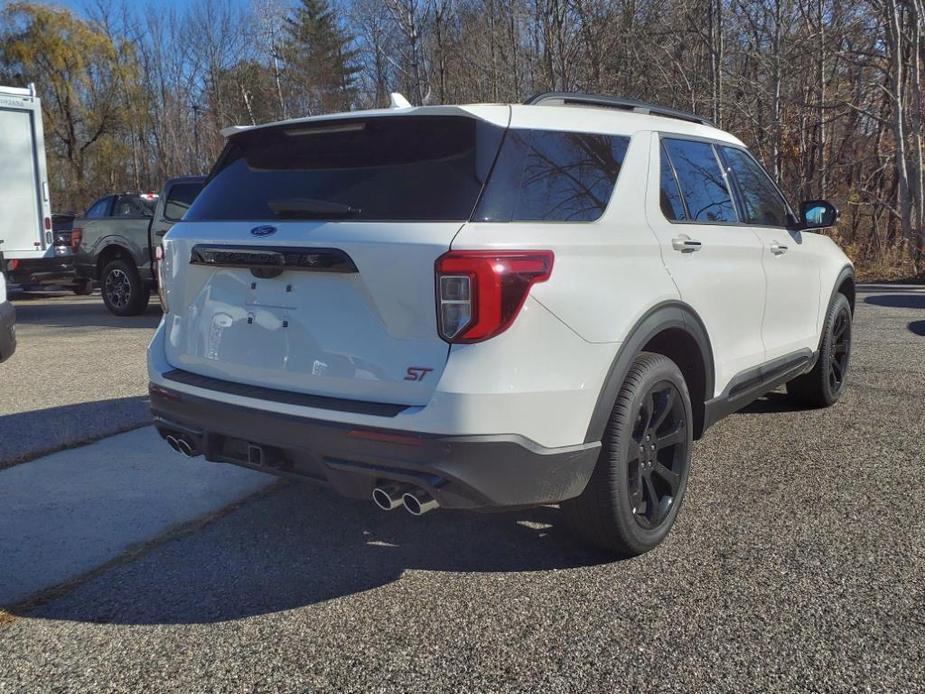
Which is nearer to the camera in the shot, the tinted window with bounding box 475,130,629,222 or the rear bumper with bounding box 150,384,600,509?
the rear bumper with bounding box 150,384,600,509

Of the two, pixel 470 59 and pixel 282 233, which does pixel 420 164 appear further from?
pixel 470 59

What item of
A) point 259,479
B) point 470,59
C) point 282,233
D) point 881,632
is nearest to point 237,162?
point 282,233

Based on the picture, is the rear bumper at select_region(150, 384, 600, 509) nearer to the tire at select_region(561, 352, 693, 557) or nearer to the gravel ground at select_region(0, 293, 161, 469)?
the tire at select_region(561, 352, 693, 557)

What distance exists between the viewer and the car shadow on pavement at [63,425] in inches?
199

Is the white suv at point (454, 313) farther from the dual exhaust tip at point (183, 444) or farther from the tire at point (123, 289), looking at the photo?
the tire at point (123, 289)

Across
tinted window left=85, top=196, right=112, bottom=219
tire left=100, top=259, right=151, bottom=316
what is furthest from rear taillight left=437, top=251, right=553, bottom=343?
tinted window left=85, top=196, right=112, bottom=219

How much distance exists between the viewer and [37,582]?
10.8ft

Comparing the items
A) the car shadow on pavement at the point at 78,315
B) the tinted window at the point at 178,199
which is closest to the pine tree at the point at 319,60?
the car shadow on pavement at the point at 78,315

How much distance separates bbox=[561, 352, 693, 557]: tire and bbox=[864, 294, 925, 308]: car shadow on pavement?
30.5ft

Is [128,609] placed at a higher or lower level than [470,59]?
lower

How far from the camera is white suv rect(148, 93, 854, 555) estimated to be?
2.74 meters

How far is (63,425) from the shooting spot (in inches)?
222

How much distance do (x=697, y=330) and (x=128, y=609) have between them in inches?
101

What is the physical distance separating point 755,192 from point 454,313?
273 centimetres
